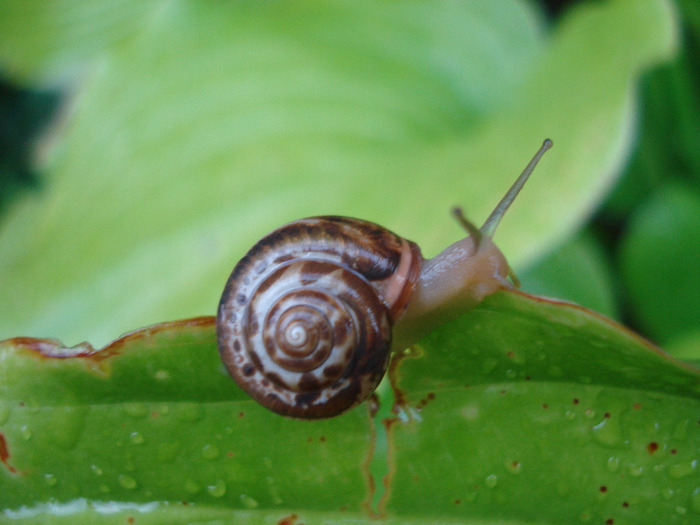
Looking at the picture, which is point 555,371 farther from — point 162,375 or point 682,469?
point 162,375

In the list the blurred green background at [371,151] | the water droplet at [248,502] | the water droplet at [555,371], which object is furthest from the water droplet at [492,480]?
the blurred green background at [371,151]

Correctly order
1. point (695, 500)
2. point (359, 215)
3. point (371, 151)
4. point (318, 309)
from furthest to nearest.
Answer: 1. point (371, 151)
2. point (359, 215)
3. point (318, 309)
4. point (695, 500)

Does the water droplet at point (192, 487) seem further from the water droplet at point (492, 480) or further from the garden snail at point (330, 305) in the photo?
the water droplet at point (492, 480)

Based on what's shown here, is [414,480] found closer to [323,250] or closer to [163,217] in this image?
[323,250]

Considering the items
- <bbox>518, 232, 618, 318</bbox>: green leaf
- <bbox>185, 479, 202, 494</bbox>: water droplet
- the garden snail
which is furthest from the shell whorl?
<bbox>518, 232, 618, 318</bbox>: green leaf

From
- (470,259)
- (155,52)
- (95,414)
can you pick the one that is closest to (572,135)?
(470,259)

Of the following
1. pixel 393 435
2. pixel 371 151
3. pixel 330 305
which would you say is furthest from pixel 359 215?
pixel 393 435
